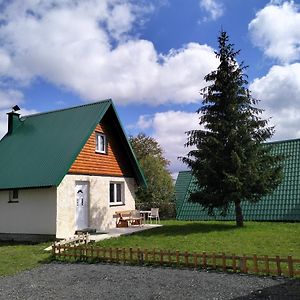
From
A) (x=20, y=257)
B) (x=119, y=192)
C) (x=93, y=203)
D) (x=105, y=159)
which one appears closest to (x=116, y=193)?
(x=119, y=192)

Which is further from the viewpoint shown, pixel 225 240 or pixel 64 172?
pixel 64 172

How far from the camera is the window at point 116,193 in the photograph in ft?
68.2

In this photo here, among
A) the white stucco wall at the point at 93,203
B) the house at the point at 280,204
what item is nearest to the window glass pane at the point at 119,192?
the white stucco wall at the point at 93,203

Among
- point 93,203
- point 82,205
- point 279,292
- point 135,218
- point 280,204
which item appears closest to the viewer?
point 279,292

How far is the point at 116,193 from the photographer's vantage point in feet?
69.3

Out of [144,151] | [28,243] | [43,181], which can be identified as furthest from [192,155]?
[144,151]

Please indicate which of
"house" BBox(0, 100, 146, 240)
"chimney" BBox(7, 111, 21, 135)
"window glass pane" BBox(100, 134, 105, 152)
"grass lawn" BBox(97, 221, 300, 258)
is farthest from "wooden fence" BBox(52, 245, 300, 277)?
"chimney" BBox(7, 111, 21, 135)

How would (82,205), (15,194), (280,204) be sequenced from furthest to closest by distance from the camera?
1. (280,204)
2. (82,205)
3. (15,194)

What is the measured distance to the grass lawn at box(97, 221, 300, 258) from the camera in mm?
11734

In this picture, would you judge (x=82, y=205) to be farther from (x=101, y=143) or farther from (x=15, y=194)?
(x=101, y=143)

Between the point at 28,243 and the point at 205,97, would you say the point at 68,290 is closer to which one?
the point at 28,243

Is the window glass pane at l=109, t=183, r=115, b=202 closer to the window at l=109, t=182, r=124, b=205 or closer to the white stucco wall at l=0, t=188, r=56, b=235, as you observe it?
the window at l=109, t=182, r=124, b=205

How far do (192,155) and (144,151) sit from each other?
25.1 metres

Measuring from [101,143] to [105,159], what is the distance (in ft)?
2.83
